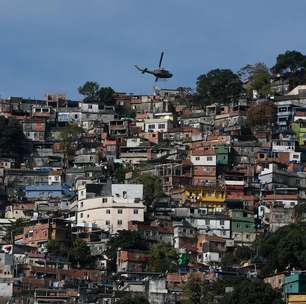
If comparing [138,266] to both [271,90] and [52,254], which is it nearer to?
[52,254]

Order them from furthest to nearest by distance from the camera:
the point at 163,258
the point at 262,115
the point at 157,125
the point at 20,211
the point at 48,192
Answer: the point at 157,125 < the point at 262,115 < the point at 48,192 < the point at 20,211 < the point at 163,258

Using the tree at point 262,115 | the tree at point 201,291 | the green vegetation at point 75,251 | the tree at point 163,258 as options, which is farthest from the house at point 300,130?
the tree at point 201,291

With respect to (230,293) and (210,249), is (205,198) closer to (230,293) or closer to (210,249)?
(210,249)

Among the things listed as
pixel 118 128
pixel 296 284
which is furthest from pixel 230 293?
pixel 118 128

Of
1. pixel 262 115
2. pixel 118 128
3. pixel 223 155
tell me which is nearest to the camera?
pixel 223 155

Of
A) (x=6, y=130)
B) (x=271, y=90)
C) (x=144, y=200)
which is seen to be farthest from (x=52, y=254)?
(x=271, y=90)

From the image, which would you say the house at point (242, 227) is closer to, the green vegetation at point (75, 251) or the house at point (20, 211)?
the green vegetation at point (75, 251)

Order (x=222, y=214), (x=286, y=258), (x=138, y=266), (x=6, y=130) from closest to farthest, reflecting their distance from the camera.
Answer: (x=286, y=258)
(x=138, y=266)
(x=222, y=214)
(x=6, y=130)
